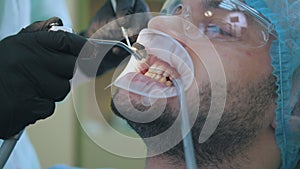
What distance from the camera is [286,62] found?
148cm

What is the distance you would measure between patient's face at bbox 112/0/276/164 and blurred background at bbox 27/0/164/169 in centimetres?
168

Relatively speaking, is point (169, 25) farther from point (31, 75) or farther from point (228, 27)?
point (31, 75)

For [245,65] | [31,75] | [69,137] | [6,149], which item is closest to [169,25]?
[245,65]

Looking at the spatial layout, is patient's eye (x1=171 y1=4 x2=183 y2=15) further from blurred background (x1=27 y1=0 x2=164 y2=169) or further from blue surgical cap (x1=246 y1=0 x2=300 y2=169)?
blurred background (x1=27 y1=0 x2=164 y2=169)

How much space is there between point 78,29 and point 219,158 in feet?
6.86

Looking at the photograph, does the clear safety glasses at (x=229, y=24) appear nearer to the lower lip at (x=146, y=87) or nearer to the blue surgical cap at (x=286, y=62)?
the blue surgical cap at (x=286, y=62)

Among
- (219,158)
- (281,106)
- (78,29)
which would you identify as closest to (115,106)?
(219,158)

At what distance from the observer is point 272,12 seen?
4.96 ft

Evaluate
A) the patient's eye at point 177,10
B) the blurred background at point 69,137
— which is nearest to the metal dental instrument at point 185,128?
the patient's eye at point 177,10

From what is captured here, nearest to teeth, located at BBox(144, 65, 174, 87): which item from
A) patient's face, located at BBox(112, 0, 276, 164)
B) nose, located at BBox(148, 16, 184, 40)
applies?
patient's face, located at BBox(112, 0, 276, 164)

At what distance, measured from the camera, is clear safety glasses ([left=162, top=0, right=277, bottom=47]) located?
1532 millimetres

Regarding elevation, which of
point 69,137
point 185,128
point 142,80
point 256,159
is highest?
point 142,80

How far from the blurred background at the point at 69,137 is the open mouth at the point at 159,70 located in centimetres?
173

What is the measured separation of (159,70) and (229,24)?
0.79 feet
